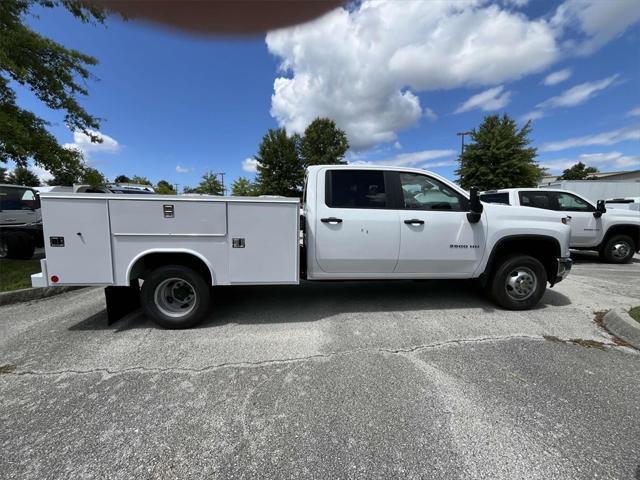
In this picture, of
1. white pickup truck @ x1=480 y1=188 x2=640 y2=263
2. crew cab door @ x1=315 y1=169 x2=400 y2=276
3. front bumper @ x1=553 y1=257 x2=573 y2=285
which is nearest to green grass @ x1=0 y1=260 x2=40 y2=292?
crew cab door @ x1=315 y1=169 x2=400 y2=276

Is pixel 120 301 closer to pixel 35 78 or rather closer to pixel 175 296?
pixel 175 296

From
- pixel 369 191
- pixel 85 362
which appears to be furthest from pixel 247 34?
pixel 85 362

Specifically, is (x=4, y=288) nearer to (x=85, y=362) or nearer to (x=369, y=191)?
(x=85, y=362)

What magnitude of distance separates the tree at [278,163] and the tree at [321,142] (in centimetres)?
163

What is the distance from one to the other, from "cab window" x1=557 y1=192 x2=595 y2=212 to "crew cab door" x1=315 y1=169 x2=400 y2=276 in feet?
22.5

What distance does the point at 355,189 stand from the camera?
4.20m

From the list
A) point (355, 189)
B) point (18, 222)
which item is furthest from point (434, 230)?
point (18, 222)

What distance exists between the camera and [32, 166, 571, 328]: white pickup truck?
11.7 feet

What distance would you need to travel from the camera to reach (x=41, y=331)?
12.8 feet

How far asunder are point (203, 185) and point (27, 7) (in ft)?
215

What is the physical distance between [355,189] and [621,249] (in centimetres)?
861

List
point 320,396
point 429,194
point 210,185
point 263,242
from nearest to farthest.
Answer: point 320,396
point 263,242
point 429,194
point 210,185

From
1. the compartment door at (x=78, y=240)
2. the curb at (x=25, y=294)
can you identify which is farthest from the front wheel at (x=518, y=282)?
the curb at (x=25, y=294)

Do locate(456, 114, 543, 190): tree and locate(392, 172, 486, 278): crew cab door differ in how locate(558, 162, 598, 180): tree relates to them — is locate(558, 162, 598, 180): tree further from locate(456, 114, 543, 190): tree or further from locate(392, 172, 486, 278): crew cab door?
locate(392, 172, 486, 278): crew cab door
